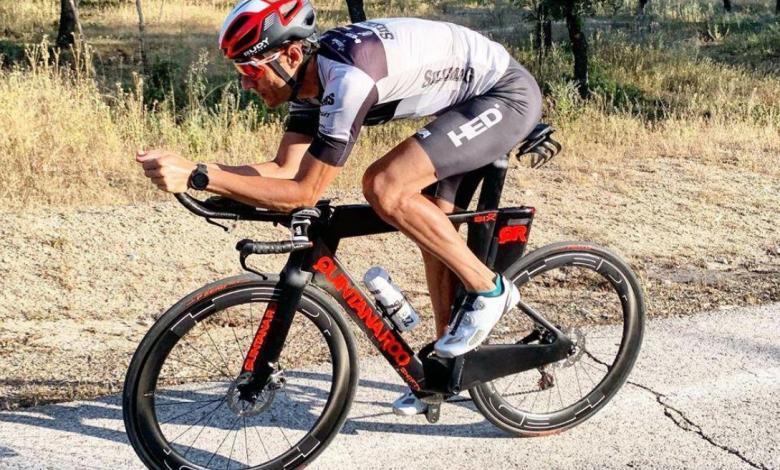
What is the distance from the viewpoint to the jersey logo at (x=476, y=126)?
3.96 metres

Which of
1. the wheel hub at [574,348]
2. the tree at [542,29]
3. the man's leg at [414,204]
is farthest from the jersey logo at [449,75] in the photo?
the tree at [542,29]

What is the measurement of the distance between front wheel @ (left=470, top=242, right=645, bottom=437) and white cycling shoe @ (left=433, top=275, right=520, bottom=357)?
247 mm

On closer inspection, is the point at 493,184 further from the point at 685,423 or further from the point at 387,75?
the point at 685,423

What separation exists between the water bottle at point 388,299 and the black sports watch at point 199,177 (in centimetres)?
91

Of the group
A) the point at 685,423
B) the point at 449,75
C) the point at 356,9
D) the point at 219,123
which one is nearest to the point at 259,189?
the point at 449,75

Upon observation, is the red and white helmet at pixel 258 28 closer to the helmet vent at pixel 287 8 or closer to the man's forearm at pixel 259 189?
the helmet vent at pixel 287 8

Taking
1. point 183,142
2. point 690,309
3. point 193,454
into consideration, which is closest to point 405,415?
point 193,454

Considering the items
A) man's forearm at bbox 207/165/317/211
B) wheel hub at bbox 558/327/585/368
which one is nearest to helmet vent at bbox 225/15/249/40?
man's forearm at bbox 207/165/317/211

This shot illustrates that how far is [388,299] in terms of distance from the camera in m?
4.06

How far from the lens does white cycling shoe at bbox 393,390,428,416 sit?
4340mm

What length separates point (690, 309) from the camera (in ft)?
20.0

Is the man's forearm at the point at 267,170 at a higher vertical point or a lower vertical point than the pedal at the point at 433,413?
higher

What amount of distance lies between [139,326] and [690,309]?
10.2ft

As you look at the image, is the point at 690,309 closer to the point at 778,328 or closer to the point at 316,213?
the point at 778,328
